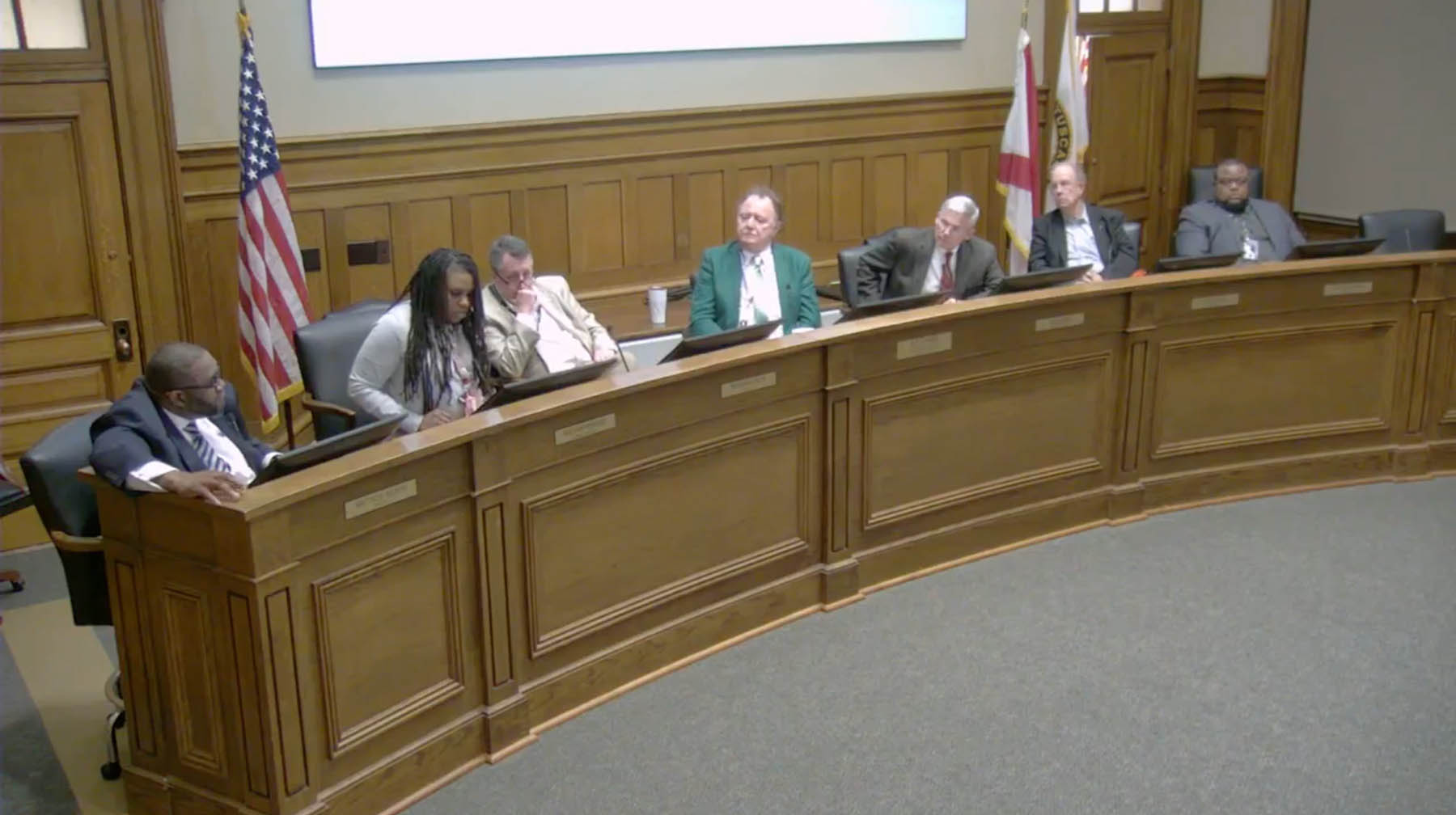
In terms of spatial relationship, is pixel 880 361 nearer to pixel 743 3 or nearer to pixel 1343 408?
pixel 1343 408

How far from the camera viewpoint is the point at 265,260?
17.5 ft

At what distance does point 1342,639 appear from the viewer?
173 inches

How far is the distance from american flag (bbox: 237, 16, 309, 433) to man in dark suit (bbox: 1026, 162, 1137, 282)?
2.95 metres

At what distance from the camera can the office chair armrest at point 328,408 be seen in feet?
15.1

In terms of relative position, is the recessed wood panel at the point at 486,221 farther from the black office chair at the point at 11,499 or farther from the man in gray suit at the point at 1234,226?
the man in gray suit at the point at 1234,226

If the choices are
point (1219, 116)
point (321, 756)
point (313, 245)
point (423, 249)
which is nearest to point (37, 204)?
point (313, 245)

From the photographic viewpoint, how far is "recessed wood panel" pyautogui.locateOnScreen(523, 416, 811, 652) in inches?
151

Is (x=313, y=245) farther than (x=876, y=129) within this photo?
No

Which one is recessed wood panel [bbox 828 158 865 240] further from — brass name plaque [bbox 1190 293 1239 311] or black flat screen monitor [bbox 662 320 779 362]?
black flat screen monitor [bbox 662 320 779 362]

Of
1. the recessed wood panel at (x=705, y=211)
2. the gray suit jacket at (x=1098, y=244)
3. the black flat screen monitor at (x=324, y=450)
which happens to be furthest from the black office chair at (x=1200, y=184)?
the black flat screen monitor at (x=324, y=450)

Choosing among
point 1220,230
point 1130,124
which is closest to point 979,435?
point 1220,230

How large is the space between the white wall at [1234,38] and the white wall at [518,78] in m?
1.42

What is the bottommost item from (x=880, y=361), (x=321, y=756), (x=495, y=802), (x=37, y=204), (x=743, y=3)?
(x=495, y=802)

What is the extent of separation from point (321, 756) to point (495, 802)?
46 cm
